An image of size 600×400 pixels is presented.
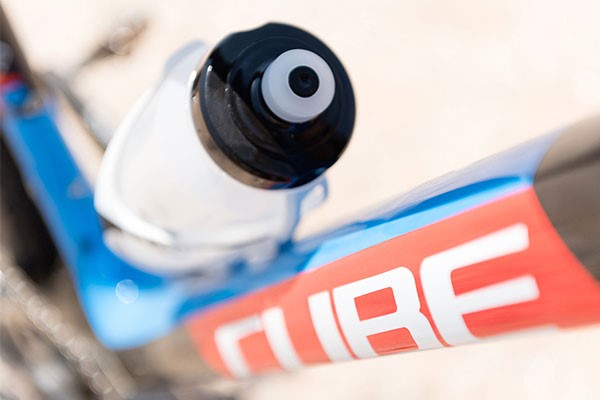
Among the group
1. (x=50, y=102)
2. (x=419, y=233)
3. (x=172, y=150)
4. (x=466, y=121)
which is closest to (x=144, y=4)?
(x=50, y=102)

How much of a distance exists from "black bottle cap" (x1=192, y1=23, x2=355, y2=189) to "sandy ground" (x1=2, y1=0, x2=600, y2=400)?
380mm

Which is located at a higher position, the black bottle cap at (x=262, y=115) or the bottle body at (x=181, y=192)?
the black bottle cap at (x=262, y=115)

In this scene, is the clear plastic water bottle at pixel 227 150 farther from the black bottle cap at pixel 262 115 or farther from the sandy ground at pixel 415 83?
the sandy ground at pixel 415 83

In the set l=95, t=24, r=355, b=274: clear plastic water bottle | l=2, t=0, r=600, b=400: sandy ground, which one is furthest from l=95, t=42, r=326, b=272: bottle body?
l=2, t=0, r=600, b=400: sandy ground

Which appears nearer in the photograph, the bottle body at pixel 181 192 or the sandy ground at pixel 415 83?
the bottle body at pixel 181 192

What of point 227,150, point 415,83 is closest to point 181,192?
point 227,150

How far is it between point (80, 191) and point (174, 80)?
0.34 metres

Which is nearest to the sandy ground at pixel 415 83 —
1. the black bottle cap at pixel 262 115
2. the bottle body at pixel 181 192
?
the bottle body at pixel 181 192

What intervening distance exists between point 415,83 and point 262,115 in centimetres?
57

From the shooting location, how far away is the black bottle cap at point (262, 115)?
0.33m

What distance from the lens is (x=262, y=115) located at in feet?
1.07

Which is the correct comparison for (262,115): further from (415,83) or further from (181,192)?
(415,83)

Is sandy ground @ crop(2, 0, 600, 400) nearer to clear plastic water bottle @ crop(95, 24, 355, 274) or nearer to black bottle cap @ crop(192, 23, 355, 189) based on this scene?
clear plastic water bottle @ crop(95, 24, 355, 274)

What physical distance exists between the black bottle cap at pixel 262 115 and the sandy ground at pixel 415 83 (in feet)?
1.25
